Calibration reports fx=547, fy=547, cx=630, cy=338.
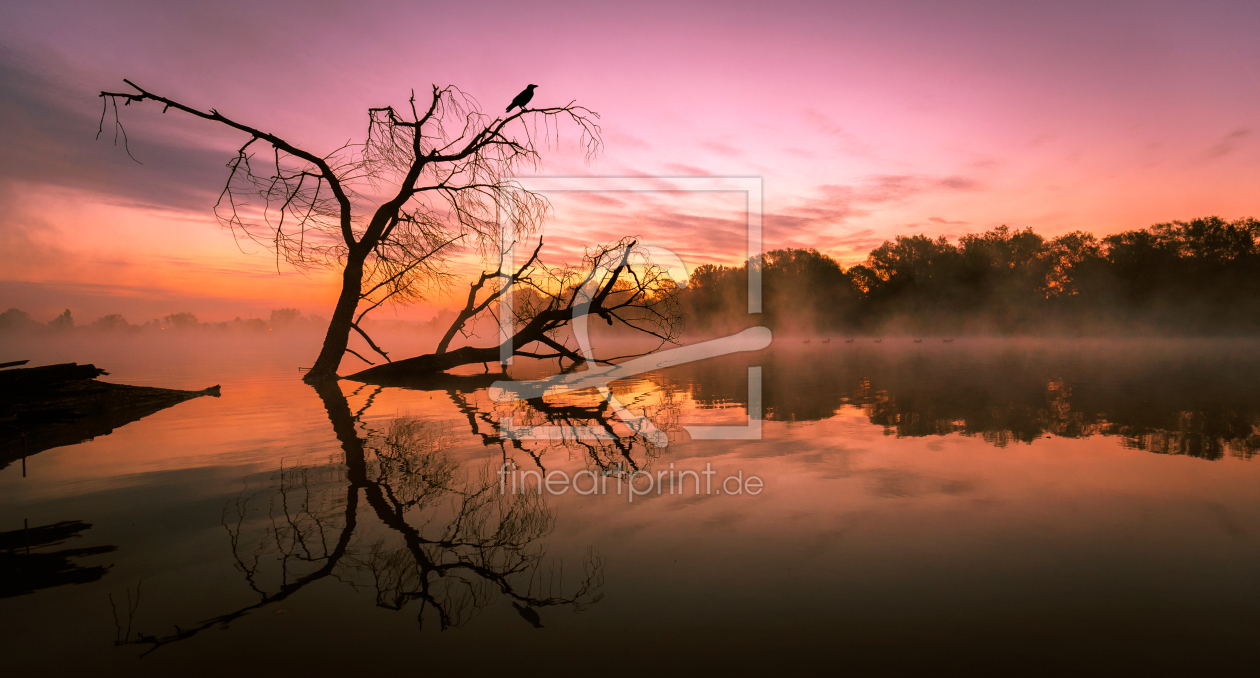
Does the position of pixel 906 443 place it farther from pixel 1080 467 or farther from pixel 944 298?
pixel 944 298

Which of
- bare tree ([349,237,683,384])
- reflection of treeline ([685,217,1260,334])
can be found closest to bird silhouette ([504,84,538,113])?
bare tree ([349,237,683,384])

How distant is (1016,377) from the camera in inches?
711

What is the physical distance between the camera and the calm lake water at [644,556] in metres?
2.60

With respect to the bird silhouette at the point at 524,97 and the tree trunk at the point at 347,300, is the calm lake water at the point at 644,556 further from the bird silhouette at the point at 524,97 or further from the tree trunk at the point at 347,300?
the bird silhouette at the point at 524,97

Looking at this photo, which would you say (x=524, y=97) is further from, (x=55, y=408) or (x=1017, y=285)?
(x=1017, y=285)

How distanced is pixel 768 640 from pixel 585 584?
1124 millimetres

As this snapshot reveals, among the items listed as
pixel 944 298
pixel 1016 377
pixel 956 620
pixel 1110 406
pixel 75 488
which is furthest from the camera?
pixel 944 298

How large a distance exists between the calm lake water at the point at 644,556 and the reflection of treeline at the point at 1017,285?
88.7m

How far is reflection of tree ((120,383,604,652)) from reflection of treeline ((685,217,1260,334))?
89969mm

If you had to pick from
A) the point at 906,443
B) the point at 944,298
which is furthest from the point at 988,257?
the point at 906,443

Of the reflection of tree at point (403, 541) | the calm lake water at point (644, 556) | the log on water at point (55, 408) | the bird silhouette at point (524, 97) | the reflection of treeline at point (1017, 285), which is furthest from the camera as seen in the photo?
the reflection of treeline at point (1017, 285)

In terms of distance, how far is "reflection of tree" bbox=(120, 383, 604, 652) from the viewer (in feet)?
10.2

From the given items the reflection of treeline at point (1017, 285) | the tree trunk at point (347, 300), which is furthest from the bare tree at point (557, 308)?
the reflection of treeline at point (1017, 285)

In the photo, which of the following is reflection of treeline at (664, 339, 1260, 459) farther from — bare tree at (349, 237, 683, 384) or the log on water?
the log on water
